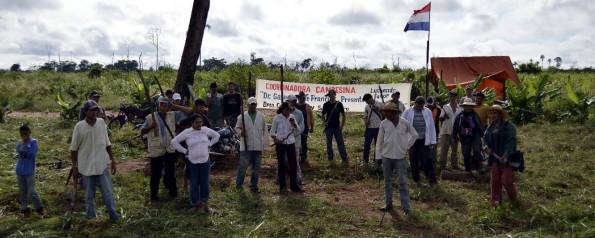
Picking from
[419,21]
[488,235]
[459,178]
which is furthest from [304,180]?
[419,21]

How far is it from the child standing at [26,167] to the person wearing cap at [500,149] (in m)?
5.92

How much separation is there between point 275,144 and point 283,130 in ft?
0.98

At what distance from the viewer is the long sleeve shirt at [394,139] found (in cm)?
762

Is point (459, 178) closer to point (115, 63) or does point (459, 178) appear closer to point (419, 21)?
point (419, 21)

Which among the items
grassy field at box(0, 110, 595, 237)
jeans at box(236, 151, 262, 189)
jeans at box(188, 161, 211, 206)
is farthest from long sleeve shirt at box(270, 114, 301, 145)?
jeans at box(188, 161, 211, 206)

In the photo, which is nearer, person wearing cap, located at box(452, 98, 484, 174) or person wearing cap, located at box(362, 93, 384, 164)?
person wearing cap, located at box(452, 98, 484, 174)

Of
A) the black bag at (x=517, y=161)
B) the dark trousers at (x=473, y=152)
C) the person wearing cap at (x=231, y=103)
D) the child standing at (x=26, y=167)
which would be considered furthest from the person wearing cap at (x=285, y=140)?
the child standing at (x=26, y=167)

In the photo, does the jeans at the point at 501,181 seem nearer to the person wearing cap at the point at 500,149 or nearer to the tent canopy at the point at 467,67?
the person wearing cap at the point at 500,149

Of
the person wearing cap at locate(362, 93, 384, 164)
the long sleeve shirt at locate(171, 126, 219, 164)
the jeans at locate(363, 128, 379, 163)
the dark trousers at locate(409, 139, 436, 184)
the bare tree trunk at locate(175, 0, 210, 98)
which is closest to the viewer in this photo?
the long sleeve shirt at locate(171, 126, 219, 164)

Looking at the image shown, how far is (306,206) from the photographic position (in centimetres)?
807

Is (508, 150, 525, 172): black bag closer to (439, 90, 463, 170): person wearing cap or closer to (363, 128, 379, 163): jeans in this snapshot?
(439, 90, 463, 170): person wearing cap

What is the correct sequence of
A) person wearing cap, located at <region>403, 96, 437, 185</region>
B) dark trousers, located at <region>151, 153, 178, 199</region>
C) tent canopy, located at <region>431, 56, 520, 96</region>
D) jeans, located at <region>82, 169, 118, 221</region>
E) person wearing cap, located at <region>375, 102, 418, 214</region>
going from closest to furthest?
jeans, located at <region>82, 169, 118, 221</region> < person wearing cap, located at <region>375, 102, 418, 214</region> < dark trousers, located at <region>151, 153, 178, 199</region> < person wearing cap, located at <region>403, 96, 437, 185</region> < tent canopy, located at <region>431, 56, 520, 96</region>

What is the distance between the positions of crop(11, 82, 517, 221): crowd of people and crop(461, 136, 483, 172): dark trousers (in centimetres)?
2

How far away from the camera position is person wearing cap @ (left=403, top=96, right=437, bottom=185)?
30.1 ft
